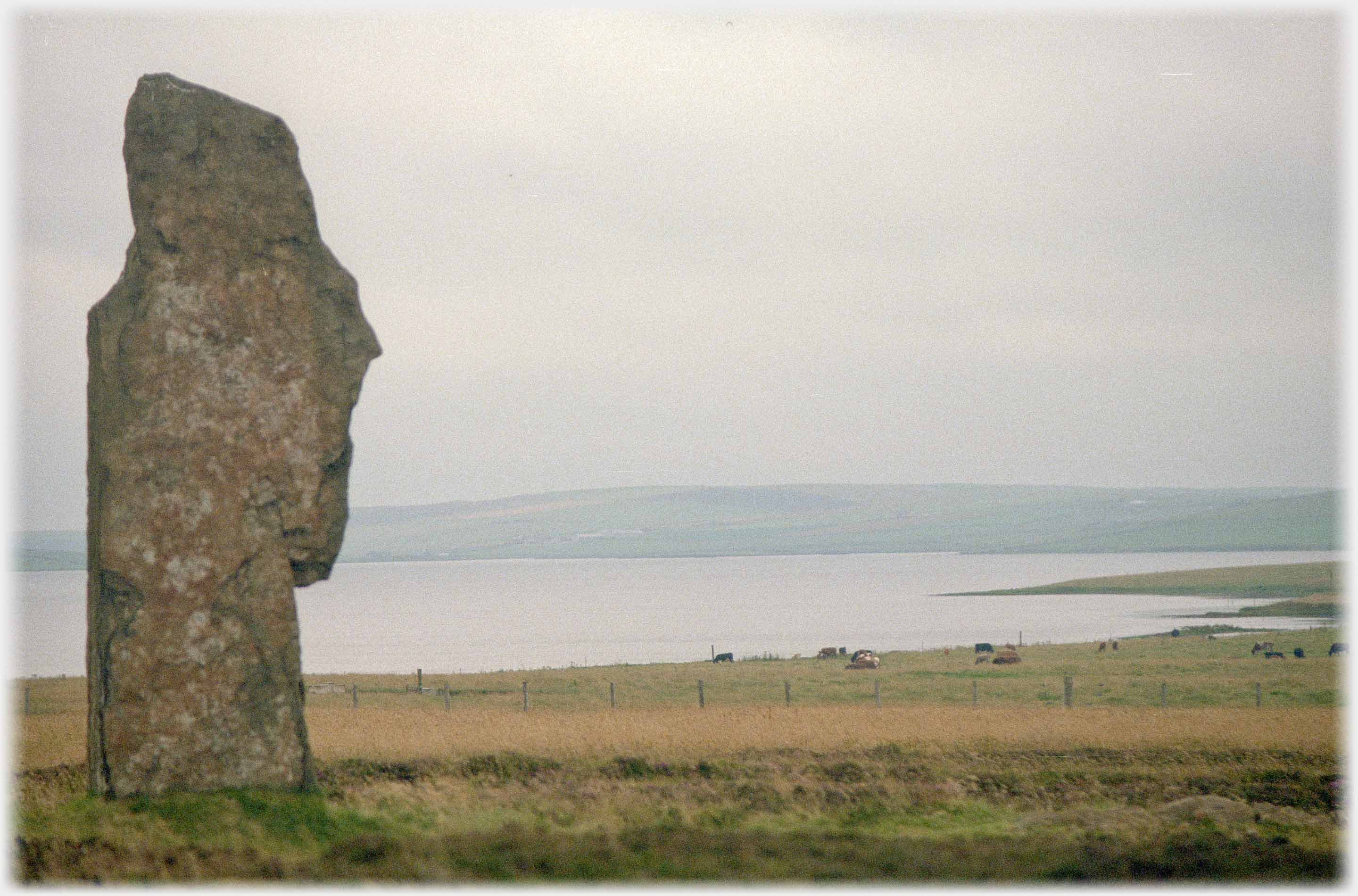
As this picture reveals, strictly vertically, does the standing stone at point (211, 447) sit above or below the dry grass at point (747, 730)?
above

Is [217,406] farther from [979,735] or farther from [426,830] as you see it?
[979,735]

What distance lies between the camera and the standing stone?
460 inches

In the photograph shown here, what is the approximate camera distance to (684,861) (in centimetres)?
927

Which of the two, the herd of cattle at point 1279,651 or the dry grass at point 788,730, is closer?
the dry grass at point 788,730

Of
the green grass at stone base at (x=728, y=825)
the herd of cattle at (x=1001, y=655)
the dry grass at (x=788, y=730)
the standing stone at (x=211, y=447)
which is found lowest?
the herd of cattle at (x=1001, y=655)

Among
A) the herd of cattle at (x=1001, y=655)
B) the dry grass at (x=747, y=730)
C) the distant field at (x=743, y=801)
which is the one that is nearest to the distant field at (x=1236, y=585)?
the herd of cattle at (x=1001, y=655)

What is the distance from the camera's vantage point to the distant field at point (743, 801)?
368 inches

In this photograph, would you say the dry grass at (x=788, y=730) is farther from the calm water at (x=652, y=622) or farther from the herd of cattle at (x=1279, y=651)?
the herd of cattle at (x=1279, y=651)

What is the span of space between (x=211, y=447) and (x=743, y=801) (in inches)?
256

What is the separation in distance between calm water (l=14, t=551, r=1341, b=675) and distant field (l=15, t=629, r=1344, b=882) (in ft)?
34.7

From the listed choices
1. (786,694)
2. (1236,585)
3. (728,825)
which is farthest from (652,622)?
(728,825)

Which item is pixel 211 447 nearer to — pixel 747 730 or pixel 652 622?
pixel 747 730

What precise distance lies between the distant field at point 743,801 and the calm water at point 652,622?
1059cm

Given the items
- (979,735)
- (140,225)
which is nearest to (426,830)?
(140,225)
